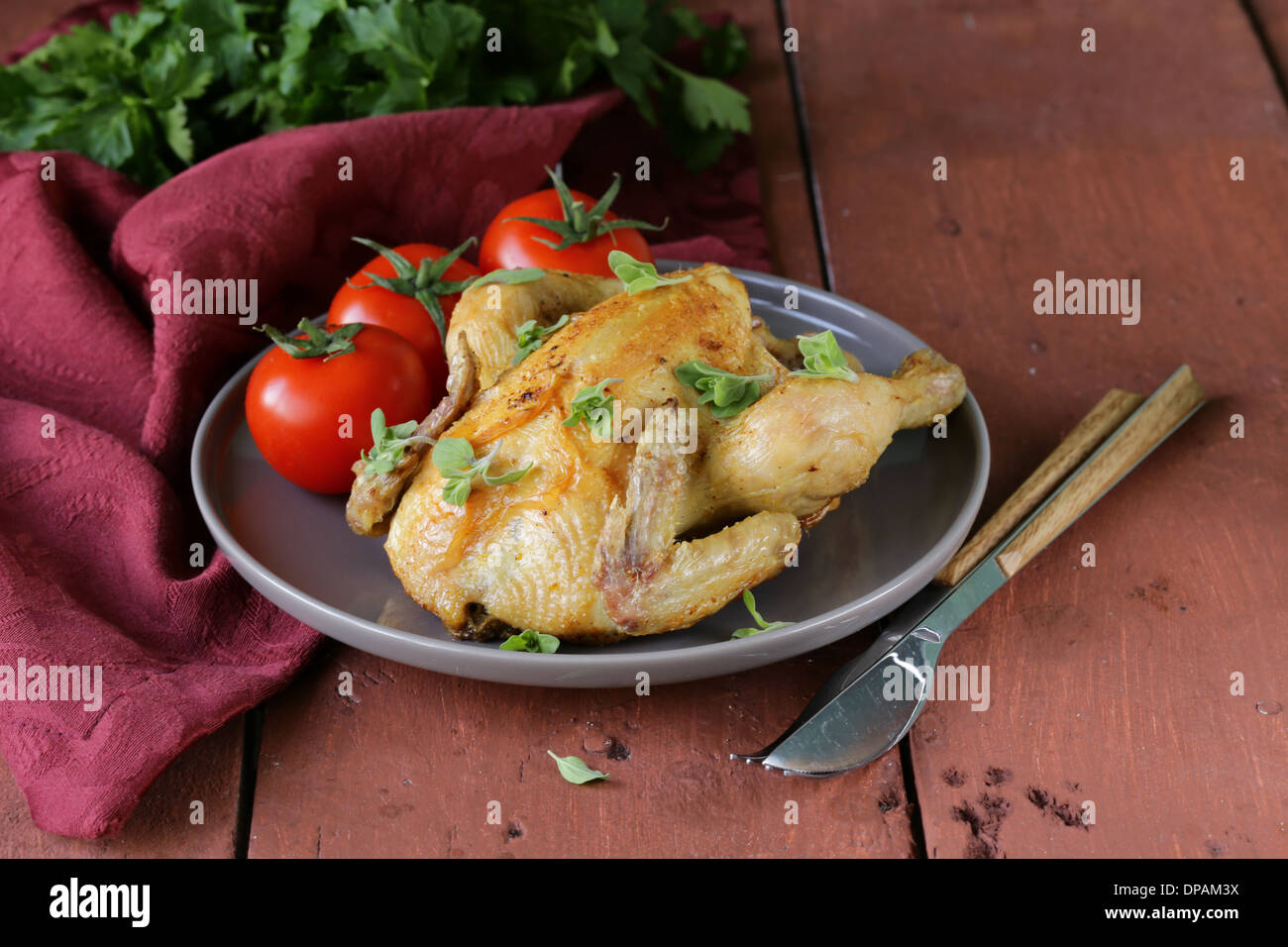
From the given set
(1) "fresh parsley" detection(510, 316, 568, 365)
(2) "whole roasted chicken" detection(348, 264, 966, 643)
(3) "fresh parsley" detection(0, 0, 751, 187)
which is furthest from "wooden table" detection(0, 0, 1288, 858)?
(3) "fresh parsley" detection(0, 0, 751, 187)

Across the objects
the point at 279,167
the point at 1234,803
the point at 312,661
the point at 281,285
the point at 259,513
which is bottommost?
the point at 1234,803

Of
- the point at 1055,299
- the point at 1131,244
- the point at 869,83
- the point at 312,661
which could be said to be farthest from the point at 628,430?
the point at 869,83

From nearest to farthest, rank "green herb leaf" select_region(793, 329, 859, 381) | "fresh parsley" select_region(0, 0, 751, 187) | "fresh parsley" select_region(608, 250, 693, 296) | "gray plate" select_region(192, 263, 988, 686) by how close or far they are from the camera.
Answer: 1. "gray plate" select_region(192, 263, 988, 686)
2. "green herb leaf" select_region(793, 329, 859, 381)
3. "fresh parsley" select_region(608, 250, 693, 296)
4. "fresh parsley" select_region(0, 0, 751, 187)

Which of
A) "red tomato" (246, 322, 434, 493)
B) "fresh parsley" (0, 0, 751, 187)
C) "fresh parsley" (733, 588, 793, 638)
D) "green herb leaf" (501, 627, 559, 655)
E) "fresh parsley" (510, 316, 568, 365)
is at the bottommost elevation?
"fresh parsley" (733, 588, 793, 638)

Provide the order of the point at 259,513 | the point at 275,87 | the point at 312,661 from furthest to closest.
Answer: the point at 275,87, the point at 259,513, the point at 312,661

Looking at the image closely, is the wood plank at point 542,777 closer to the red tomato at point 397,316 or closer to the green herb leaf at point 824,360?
the green herb leaf at point 824,360

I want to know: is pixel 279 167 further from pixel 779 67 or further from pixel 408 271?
pixel 779 67

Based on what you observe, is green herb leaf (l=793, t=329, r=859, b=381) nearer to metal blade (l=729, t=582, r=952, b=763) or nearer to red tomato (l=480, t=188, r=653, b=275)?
metal blade (l=729, t=582, r=952, b=763)
